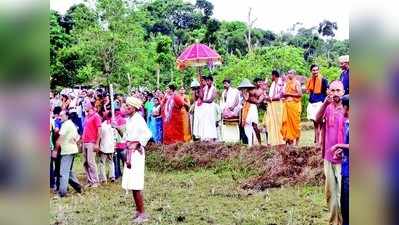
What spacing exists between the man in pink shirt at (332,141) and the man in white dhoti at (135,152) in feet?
4.58

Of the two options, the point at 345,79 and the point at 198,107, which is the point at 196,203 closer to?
the point at 198,107

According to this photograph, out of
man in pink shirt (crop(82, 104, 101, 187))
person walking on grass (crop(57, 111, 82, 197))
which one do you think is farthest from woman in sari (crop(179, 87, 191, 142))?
person walking on grass (crop(57, 111, 82, 197))

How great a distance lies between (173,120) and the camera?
5324 millimetres

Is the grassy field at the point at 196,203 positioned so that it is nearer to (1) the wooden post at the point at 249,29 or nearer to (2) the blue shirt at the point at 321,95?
(2) the blue shirt at the point at 321,95

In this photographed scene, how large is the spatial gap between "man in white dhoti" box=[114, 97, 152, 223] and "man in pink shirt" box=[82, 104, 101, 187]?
21 centimetres

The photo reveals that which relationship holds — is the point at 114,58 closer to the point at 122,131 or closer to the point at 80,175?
the point at 122,131

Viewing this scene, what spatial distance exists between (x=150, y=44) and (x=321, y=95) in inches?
55.7

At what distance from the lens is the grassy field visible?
4.90 m

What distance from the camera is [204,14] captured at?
Result: 16.8 feet

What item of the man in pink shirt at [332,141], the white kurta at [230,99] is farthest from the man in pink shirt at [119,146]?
the man in pink shirt at [332,141]

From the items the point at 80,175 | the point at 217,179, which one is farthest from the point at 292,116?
the point at 80,175

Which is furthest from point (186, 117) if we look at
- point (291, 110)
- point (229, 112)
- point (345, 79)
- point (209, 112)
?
point (345, 79)
